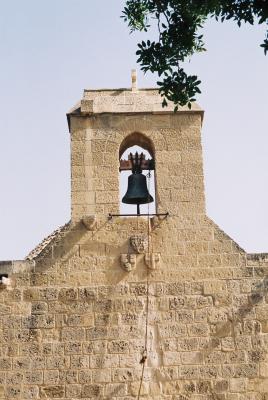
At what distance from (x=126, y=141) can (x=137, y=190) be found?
666 mm

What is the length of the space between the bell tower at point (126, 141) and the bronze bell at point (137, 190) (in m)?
0.29

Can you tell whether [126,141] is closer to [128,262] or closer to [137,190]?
[137,190]

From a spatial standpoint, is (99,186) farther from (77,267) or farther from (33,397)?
(33,397)

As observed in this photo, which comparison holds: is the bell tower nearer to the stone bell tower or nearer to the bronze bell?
the stone bell tower

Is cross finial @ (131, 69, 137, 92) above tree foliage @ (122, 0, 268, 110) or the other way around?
above

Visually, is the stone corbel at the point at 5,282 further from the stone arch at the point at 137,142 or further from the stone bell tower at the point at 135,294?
the stone arch at the point at 137,142

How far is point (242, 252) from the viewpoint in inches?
355

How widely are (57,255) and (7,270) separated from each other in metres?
0.63

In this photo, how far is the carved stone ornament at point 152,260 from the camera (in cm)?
888

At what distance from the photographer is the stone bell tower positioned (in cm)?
853

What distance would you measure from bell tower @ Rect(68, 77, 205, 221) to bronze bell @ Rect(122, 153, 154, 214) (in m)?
0.29

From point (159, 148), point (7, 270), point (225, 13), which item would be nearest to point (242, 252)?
point (159, 148)

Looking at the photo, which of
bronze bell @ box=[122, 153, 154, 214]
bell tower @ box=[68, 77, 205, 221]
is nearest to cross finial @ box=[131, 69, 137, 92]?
bell tower @ box=[68, 77, 205, 221]

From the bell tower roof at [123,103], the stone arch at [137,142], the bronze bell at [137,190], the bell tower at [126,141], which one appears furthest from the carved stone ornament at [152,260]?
the bell tower roof at [123,103]
